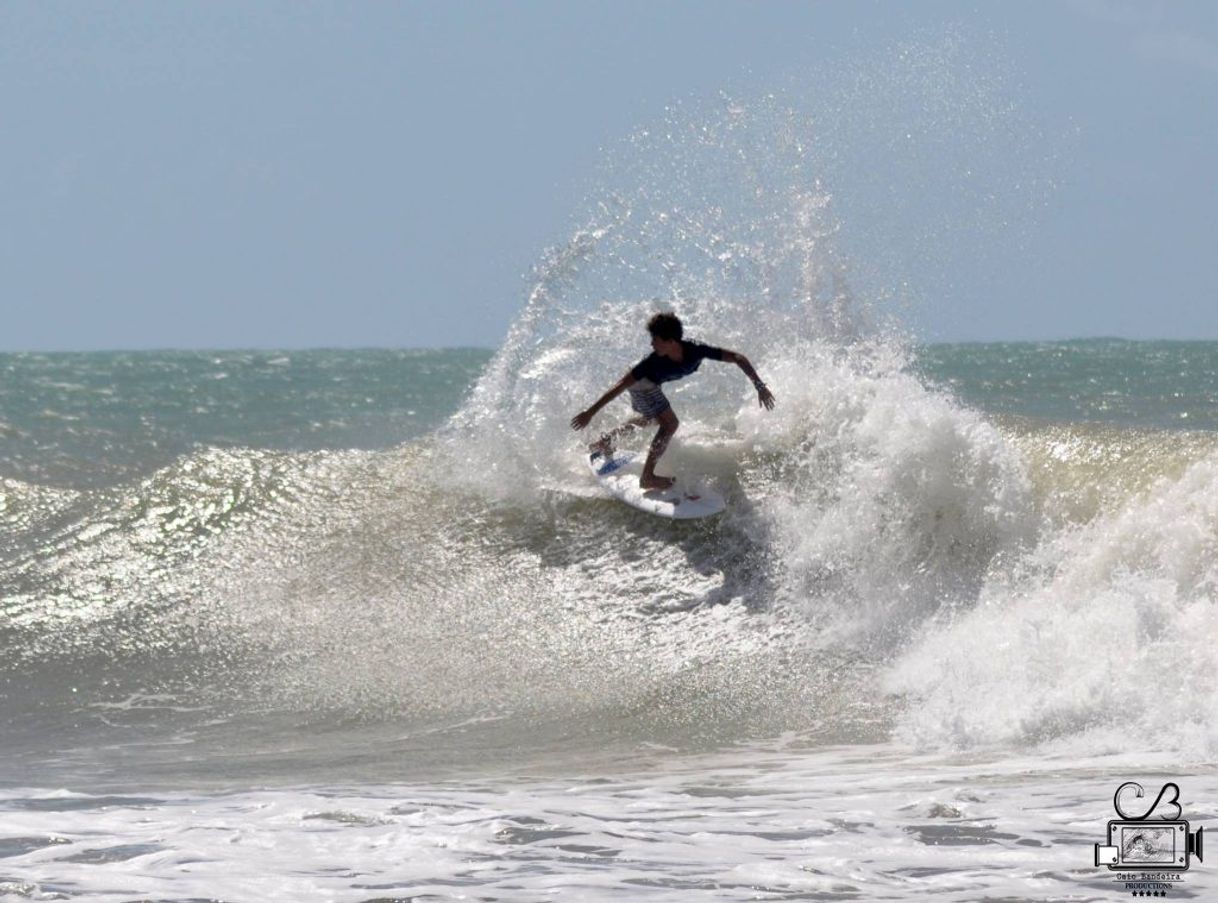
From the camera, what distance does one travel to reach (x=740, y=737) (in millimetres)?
6676

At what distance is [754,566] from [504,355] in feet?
11.6

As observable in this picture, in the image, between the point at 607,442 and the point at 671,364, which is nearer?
the point at 671,364

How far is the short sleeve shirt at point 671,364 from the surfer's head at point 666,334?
0.14 ft

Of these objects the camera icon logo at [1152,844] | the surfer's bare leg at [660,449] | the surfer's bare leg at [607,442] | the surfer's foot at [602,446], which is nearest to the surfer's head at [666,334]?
the surfer's bare leg at [660,449]

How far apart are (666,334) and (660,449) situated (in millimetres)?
873

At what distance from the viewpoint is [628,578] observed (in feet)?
30.0

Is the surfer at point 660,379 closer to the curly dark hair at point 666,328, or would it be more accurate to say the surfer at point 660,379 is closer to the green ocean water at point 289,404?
the curly dark hair at point 666,328

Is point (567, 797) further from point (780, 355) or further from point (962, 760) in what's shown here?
point (780, 355)

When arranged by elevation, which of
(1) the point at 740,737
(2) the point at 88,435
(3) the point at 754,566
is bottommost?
(1) the point at 740,737

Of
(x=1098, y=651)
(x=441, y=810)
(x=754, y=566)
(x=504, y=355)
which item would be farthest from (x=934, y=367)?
(x=441, y=810)

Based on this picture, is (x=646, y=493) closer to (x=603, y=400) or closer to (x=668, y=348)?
(x=603, y=400)

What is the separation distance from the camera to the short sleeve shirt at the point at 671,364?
9195 millimetres

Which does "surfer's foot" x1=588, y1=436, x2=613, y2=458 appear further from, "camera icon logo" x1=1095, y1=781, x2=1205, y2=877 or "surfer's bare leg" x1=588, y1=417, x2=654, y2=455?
"camera icon logo" x1=1095, y1=781, x2=1205, y2=877

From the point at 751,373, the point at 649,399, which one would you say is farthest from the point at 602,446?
the point at 751,373
